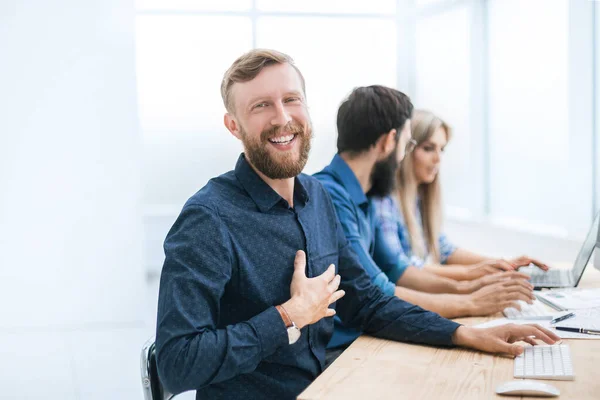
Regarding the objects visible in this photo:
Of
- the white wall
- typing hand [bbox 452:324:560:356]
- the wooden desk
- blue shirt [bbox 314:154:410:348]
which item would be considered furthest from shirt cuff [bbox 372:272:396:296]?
the white wall

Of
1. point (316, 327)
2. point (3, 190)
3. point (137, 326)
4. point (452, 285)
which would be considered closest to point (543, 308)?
point (452, 285)

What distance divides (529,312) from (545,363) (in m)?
0.52

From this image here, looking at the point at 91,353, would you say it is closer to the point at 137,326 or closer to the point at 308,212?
the point at 137,326

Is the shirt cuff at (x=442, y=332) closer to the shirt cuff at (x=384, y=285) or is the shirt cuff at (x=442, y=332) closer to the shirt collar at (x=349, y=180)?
the shirt cuff at (x=384, y=285)

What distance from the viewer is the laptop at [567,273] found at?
2.21 metres

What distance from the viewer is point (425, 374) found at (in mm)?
1342

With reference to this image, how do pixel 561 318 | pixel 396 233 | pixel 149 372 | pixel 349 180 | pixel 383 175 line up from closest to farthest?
pixel 149 372
pixel 561 318
pixel 349 180
pixel 383 175
pixel 396 233

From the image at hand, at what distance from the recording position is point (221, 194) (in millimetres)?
1458

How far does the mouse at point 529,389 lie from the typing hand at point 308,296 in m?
0.39

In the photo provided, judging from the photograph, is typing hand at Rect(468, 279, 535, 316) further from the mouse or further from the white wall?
the white wall

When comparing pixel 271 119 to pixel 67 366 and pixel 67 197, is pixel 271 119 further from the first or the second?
pixel 67 366

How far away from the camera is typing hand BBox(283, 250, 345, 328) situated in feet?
4.47

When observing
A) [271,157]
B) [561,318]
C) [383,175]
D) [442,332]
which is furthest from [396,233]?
[271,157]

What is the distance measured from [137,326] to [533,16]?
11.0ft
